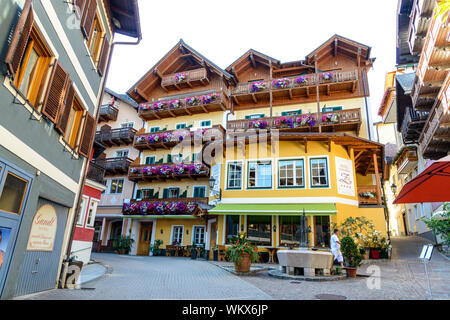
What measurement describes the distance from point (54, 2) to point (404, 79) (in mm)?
18466

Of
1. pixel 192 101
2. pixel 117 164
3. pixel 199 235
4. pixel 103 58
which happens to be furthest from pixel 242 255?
pixel 117 164

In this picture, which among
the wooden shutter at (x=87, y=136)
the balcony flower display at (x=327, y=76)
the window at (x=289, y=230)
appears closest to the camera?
the wooden shutter at (x=87, y=136)

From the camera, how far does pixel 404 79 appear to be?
59.4ft

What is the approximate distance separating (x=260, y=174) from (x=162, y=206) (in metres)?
8.64

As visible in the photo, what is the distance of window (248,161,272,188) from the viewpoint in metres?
18.1

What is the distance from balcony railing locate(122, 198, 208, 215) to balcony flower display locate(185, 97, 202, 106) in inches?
320

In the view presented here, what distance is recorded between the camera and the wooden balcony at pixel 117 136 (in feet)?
91.7

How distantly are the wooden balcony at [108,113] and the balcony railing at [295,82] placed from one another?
1284 cm

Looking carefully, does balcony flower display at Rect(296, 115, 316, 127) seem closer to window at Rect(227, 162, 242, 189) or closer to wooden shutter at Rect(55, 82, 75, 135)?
window at Rect(227, 162, 242, 189)

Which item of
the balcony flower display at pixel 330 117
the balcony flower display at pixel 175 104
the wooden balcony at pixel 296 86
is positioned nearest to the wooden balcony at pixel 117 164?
the balcony flower display at pixel 175 104

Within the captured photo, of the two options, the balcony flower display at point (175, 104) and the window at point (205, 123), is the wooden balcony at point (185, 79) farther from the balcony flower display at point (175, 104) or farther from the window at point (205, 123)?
the window at point (205, 123)

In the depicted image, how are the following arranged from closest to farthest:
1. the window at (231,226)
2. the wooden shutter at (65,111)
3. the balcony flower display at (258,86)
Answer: the wooden shutter at (65,111)
the window at (231,226)
the balcony flower display at (258,86)

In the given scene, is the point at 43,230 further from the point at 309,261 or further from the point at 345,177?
the point at 345,177

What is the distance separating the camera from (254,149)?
1864 cm
